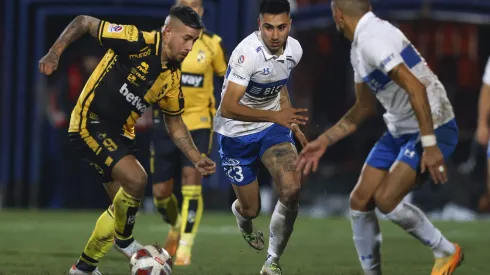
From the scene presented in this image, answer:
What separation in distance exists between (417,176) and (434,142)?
642 mm

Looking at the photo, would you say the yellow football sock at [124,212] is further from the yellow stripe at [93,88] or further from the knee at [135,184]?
the yellow stripe at [93,88]

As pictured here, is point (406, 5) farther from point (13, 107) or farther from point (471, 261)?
point (471, 261)

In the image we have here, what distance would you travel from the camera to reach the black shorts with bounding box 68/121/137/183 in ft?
27.3

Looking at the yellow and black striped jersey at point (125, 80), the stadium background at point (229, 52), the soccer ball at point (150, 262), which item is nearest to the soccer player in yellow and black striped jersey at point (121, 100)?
the yellow and black striped jersey at point (125, 80)

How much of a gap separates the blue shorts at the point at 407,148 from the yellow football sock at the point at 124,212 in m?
1.74

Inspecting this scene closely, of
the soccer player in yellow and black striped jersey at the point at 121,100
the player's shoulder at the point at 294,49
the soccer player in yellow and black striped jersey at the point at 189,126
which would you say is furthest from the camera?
the soccer player in yellow and black striped jersey at the point at 189,126

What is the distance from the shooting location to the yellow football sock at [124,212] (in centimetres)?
827

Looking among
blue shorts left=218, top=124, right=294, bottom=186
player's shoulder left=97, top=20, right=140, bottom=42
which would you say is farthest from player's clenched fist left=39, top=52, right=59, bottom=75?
blue shorts left=218, top=124, right=294, bottom=186

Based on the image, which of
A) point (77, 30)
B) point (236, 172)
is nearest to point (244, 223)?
point (236, 172)

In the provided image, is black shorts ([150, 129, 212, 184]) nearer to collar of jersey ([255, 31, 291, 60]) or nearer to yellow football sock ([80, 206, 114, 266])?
collar of jersey ([255, 31, 291, 60])

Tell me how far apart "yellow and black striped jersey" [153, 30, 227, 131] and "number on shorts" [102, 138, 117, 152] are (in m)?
2.82

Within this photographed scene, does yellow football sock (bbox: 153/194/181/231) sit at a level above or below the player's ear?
below

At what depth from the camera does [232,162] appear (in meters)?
9.37

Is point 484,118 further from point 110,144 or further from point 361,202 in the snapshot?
point 110,144
